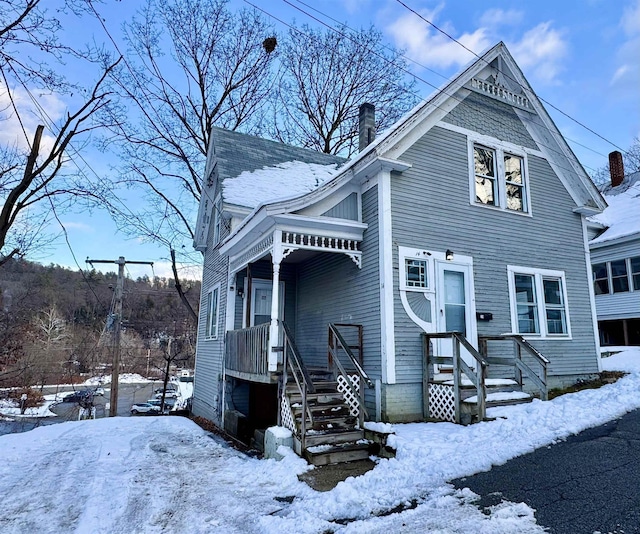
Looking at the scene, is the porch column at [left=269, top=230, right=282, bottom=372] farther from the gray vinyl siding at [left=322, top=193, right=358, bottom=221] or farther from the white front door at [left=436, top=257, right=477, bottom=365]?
the white front door at [left=436, top=257, right=477, bottom=365]

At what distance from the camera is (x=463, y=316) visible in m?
8.32

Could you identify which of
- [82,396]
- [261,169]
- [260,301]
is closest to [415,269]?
[260,301]

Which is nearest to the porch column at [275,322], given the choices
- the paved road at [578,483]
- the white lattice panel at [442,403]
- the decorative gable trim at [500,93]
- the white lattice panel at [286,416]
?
the white lattice panel at [286,416]

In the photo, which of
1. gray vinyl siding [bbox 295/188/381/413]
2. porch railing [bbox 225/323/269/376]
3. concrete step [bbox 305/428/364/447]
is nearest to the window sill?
gray vinyl siding [bbox 295/188/381/413]

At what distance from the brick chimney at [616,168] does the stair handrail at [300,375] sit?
21118mm

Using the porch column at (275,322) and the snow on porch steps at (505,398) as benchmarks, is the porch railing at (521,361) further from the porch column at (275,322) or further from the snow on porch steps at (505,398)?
the porch column at (275,322)

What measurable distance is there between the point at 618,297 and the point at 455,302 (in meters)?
12.0

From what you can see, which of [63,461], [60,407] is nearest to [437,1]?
[63,461]

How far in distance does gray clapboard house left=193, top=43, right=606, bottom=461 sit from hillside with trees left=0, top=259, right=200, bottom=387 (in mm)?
9269

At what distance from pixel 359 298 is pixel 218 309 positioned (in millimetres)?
5084

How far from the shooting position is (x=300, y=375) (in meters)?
6.68

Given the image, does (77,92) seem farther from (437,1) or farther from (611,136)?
(611,136)

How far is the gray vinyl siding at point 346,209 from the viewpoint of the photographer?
26.6ft

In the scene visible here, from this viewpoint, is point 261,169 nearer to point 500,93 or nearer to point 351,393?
point 500,93
